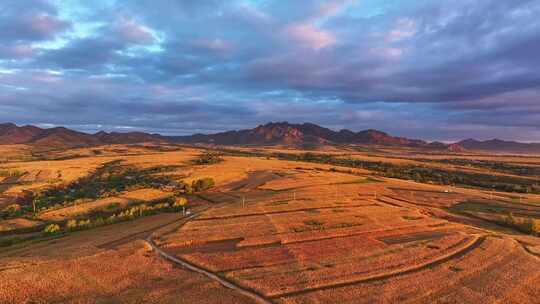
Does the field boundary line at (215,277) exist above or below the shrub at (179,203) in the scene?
above

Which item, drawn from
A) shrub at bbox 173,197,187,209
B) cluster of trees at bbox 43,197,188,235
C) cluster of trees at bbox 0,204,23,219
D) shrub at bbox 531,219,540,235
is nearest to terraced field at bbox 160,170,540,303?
shrub at bbox 531,219,540,235

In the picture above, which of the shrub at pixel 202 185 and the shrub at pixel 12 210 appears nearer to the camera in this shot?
the shrub at pixel 12 210

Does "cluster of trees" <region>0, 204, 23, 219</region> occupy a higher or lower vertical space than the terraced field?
lower

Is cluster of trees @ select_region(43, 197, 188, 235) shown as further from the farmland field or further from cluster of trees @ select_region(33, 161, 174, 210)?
cluster of trees @ select_region(33, 161, 174, 210)

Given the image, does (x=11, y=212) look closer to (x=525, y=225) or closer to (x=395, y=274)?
(x=395, y=274)

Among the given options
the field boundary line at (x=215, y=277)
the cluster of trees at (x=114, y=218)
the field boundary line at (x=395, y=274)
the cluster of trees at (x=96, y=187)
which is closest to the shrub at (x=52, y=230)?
the cluster of trees at (x=114, y=218)

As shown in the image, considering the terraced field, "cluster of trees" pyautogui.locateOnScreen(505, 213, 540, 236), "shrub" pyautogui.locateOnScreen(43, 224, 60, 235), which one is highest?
the terraced field

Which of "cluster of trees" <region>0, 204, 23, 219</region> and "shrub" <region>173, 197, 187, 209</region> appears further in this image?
"shrub" <region>173, 197, 187, 209</region>

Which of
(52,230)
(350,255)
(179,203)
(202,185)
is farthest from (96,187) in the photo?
(350,255)

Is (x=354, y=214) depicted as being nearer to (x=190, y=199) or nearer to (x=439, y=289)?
(x=439, y=289)

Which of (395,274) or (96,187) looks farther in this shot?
(96,187)

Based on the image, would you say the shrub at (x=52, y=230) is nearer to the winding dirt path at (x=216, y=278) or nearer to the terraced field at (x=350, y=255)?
the terraced field at (x=350, y=255)

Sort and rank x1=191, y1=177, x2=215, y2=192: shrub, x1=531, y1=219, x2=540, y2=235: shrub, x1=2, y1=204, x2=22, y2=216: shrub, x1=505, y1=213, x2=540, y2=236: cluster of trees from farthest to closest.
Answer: x1=191, y1=177, x2=215, y2=192: shrub < x1=2, y1=204, x2=22, y2=216: shrub < x1=505, y1=213, x2=540, y2=236: cluster of trees < x1=531, y1=219, x2=540, y2=235: shrub
